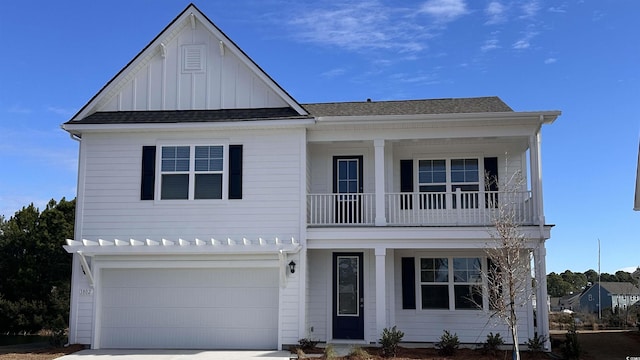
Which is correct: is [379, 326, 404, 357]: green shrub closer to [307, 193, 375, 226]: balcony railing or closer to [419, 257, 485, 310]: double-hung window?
[419, 257, 485, 310]: double-hung window

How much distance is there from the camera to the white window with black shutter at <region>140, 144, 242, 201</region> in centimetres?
1602

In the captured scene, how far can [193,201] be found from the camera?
1598 centimetres

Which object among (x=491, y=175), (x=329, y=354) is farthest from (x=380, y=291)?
(x=491, y=175)

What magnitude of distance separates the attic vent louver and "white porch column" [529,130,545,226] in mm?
8965

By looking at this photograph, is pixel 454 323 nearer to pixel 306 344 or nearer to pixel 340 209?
pixel 306 344

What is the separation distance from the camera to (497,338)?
14.4 m

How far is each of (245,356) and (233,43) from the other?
808cm

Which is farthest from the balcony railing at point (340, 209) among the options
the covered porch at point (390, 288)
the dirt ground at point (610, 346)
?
the dirt ground at point (610, 346)

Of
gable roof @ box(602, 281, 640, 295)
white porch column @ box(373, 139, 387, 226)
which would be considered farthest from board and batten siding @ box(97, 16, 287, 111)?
gable roof @ box(602, 281, 640, 295)

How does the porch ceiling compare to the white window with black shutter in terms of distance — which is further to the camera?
the white window with black shutter

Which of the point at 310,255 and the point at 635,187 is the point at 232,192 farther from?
the point at 635,187

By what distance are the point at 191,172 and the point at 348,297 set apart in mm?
5370

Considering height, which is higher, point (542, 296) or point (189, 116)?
point (189, 116)

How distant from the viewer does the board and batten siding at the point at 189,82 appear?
54.3 feet
